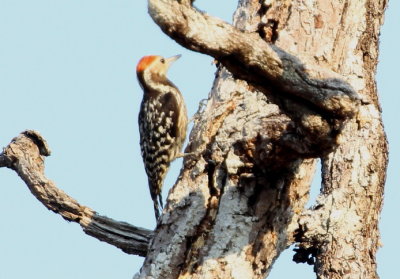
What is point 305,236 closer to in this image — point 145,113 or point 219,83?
point 219,83

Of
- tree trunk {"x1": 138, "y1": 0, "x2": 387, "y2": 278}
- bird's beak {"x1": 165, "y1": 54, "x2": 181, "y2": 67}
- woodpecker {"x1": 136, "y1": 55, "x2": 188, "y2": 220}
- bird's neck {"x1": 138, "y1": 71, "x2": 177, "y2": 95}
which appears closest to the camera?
tree trunk {"x1": 138, "y1": 0, "x2": 387, "y2": 278}

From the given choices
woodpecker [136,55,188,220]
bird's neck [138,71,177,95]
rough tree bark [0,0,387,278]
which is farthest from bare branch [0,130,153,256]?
bird's neck [138,71,177,95]

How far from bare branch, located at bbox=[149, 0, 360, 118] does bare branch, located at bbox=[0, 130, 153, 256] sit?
6.26ft

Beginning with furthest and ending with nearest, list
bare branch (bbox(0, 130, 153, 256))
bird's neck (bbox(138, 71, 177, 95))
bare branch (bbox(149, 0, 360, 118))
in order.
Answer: bird's neck (bbox(138, 71, 177, 95)) → bare branch (bbox(0, 130, 153, 256)) → bare branch (bbox(149, 0, 360, 118))

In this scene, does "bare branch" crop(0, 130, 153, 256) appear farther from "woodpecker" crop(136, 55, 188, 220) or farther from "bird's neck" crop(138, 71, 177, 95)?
"bird's neck" crop(138, 71, 177, 95)

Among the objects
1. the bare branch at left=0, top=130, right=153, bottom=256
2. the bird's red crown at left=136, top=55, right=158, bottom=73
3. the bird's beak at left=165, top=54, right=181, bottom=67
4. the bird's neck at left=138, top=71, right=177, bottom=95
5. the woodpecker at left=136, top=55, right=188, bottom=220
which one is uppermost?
the bird's beak at left=165, top=54, right=181, bottom=67

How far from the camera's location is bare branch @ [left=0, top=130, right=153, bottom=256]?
580 centimetres

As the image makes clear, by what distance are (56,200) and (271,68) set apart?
7.83ft

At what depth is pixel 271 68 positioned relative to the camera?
4.19 m

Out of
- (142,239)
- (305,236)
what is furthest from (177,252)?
(305,236)

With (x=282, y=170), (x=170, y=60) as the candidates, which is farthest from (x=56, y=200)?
(x=170, y=60)

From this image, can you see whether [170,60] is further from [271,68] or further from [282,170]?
[271,68]

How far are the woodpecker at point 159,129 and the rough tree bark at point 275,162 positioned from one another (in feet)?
5.93

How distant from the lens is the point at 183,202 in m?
5.45
